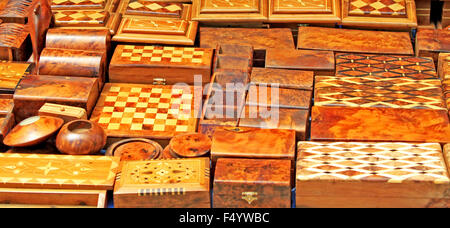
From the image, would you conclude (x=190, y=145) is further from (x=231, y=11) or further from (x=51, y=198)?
(x=231, y=11)

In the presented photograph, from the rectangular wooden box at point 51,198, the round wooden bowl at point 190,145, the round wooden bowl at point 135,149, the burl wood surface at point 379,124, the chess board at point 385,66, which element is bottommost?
the rectangular wooden box at point 51,198

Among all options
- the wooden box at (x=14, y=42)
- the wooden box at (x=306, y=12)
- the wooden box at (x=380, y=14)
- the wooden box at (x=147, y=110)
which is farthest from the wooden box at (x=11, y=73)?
the wooden box at (x=380, y=14)

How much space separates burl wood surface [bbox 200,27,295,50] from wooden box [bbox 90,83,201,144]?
525mm

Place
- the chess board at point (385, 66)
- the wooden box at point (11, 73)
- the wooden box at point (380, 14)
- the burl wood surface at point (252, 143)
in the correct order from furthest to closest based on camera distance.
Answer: the wooden box at point (380, 14)
the chess board at point (385, 66)
the wooden box at point (11, 73)
the burl wood surface at point (252, 143)

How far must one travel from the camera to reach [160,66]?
14.6 ft

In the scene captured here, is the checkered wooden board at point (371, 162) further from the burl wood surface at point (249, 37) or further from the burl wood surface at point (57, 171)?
the burl wood surface at point (249, 37)

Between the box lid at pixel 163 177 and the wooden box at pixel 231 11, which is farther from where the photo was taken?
the wooden box at pixel 231 11

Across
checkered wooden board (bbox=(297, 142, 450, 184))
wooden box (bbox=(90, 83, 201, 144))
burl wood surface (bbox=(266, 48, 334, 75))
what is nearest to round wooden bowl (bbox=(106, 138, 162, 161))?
wooden box (bbox=(90, 83, 201, 144))

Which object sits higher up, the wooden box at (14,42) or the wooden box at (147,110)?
the wooden box at (14,42)

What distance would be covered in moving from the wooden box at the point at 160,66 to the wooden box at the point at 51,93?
13.0 inches

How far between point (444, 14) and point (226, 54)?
5.57 feet

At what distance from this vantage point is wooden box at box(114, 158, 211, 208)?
3.37m

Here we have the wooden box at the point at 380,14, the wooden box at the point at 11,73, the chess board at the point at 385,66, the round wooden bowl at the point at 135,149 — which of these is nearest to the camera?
the round wooden bowl at the point at 135,149

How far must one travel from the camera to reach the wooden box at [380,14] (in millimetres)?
4859
